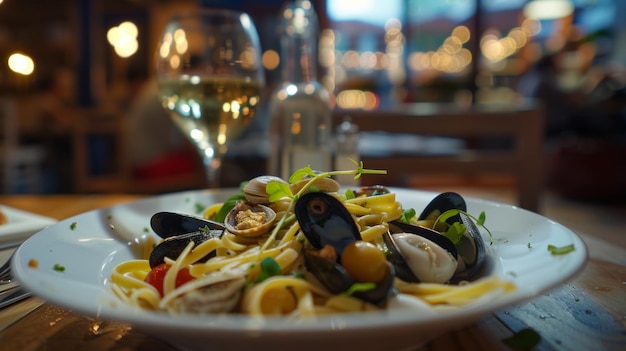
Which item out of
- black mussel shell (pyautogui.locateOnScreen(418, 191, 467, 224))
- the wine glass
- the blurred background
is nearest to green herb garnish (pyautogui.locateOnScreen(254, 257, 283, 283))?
black mussel shell (pyautogui.locateOnScreen(418, 191, 467, 224))

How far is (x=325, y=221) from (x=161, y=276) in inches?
8.7

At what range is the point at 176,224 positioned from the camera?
81cm

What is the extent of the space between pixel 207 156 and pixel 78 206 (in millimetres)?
545

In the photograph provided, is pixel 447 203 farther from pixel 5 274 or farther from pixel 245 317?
pixel 5 274

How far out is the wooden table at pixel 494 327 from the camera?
22.6 inches

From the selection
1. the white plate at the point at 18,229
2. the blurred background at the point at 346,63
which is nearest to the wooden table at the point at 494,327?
the white plate at the point at 18,229

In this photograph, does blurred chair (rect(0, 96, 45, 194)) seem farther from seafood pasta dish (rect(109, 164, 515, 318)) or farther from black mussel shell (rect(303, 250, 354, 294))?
black mussel shell (rect(303, 250, 354, 294))

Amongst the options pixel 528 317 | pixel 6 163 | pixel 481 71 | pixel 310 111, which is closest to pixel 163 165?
pixel 6 163

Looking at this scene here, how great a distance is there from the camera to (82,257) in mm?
688

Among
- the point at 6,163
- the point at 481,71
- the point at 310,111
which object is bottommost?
the point at 6,163

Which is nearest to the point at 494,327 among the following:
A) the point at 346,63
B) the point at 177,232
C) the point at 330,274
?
the point at 330,274

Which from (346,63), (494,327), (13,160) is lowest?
(13,160)

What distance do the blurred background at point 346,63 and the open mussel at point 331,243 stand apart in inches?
186

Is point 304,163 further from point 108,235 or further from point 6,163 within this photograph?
point 6,163
